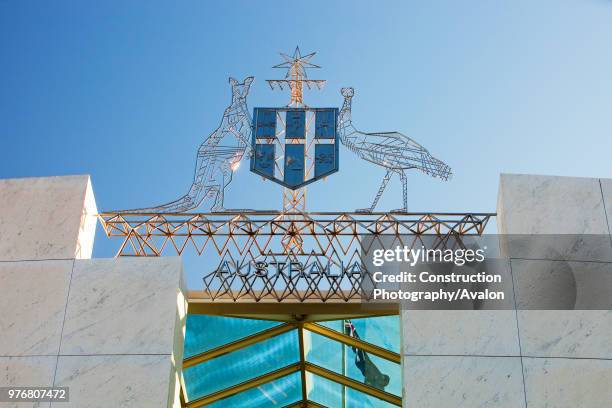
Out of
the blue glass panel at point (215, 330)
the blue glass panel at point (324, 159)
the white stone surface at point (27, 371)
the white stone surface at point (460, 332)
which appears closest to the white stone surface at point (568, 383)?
the white stone surface at point (460, 332)

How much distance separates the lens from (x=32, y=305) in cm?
1052

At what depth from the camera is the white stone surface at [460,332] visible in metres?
10.1

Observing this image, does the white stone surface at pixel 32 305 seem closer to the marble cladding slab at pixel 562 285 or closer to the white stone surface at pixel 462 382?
the white stone surface at pixel 462 382

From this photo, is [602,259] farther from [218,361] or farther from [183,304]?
[218,361]

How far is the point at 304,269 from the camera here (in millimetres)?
11070

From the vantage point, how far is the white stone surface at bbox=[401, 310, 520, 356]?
33.2 feet

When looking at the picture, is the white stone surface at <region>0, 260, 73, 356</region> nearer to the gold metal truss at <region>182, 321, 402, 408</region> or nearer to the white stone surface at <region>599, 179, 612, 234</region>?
the gold metal truss at <region>182, 321, 402, 408</region>

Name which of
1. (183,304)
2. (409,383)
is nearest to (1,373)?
(183,304)

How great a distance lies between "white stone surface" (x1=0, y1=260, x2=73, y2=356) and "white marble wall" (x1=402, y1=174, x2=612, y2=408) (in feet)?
14.0

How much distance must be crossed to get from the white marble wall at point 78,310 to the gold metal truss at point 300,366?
11.2 ft

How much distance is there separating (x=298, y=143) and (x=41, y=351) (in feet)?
14.7

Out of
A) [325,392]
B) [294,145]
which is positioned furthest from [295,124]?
[325,392]

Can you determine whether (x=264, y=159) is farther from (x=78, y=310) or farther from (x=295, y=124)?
(x=78, y=310)

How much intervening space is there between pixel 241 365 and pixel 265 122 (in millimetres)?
4803
